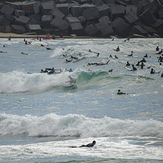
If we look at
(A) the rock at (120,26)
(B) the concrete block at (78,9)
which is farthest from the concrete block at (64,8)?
(A) the rock at (120,26)

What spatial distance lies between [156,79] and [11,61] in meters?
18.6

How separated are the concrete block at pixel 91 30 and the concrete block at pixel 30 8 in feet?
38.7

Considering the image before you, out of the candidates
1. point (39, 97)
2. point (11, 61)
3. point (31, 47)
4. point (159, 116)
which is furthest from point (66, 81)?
point (31, 47)

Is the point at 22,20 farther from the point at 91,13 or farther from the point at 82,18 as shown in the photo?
the point at 91,13

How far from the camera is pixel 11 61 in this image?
33281mm

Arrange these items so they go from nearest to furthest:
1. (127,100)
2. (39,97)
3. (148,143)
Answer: (148,143) → (127,100) → (39,97)

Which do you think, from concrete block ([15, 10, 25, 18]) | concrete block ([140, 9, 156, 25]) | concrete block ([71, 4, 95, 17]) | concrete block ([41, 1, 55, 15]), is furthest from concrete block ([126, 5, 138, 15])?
concrete block ([15, 10, 25, 18])

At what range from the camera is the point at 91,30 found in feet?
196

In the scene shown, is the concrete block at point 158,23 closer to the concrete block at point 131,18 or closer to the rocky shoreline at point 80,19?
the rocky shoreline at point 80,19

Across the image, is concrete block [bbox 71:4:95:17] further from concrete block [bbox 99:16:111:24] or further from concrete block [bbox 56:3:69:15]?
concrete block [bbox 99:16:111:24]

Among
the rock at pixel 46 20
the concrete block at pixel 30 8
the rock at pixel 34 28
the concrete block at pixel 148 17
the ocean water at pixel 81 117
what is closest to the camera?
the ocean water at pixel 81 117

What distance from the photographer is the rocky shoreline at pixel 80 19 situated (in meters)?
60.0

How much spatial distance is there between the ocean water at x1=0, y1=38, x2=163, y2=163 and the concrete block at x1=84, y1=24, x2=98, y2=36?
34.8m

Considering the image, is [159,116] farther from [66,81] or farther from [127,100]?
[66,81]
